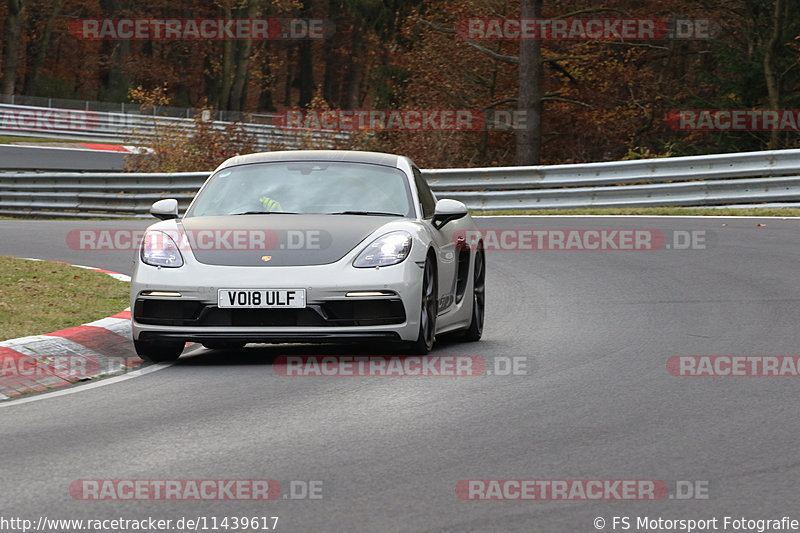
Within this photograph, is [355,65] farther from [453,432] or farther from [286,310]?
[453,432]

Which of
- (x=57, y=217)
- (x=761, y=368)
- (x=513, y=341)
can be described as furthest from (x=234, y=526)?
(x=57, y=217)

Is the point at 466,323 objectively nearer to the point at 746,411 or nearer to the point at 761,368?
the point at 761,368

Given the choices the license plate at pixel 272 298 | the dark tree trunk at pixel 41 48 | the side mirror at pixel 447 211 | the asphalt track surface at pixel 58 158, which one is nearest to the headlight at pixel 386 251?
the license plate at pixel 272 298

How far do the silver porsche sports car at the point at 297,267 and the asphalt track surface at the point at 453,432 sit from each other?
377 mm

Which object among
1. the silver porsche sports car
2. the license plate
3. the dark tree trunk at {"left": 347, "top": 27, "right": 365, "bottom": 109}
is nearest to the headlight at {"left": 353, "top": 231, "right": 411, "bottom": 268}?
the silver porsche sports car

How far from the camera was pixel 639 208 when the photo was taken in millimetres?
22906

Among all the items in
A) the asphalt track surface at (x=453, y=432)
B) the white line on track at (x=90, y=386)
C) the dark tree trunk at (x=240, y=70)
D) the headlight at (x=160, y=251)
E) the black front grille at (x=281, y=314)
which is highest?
the dark tree trunk at (x=240, y=70)

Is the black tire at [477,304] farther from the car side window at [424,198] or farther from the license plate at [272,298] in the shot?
the license plate at [272,298]

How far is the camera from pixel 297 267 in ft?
28.1

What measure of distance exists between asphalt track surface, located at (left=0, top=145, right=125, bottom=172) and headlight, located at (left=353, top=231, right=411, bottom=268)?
101 feet

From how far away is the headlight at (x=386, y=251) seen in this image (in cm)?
871

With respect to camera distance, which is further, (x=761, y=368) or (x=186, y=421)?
(x=761, y=368)

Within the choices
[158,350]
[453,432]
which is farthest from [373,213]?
[453,432]

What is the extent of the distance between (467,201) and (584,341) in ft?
47.3
